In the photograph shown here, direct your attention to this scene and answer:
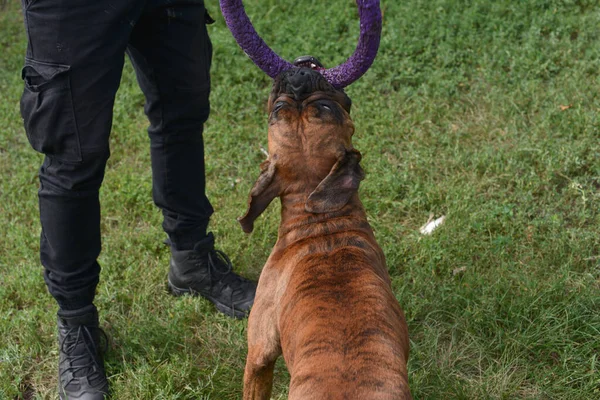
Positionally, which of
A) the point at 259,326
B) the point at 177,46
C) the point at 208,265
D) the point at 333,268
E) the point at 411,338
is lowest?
the point at 411,338

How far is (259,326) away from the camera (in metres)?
3.40

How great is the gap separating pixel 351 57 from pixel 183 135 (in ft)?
3.88

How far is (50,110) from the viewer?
3328 millimetres

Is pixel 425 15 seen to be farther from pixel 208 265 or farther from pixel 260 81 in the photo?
pixel 208 265

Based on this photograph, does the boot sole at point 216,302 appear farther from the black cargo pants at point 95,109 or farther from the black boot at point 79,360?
the black boot at point 79,360

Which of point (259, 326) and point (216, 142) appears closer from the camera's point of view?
point (259, 326)

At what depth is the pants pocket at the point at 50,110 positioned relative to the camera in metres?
3.29

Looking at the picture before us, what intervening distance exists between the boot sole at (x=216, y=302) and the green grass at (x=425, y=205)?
5 centimetres

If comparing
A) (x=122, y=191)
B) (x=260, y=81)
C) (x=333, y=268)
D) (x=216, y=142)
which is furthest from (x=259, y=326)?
(x=260, y=81)

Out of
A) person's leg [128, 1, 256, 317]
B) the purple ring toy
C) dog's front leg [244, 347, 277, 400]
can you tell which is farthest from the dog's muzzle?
dog's front leg [244, 347, 277, 400]

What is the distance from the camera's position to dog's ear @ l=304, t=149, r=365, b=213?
3379 millimetres

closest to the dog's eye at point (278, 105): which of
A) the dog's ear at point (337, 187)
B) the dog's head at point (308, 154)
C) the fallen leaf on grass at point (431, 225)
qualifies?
the dog's head at point (308, 154)

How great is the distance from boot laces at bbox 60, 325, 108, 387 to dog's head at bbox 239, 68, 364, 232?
1.27 m

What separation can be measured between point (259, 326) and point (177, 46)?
Answer: 61.0 inches
